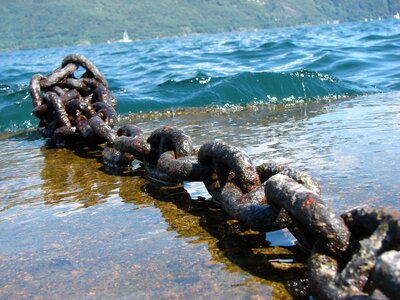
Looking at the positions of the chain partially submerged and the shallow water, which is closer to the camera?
the chain partially submerged

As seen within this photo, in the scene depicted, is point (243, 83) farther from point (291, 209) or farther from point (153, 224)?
point (291, 209)

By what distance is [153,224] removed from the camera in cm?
271

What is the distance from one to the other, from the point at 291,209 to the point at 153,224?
1.04 m

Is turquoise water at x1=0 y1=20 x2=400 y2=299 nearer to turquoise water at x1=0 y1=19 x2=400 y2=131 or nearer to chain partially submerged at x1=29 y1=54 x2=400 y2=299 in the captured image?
chain partially submerged at x1=29 y1=54 x2=400 y2=299

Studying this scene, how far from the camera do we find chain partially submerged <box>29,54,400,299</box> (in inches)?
60.9

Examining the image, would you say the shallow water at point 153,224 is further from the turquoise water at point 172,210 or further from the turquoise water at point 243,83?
the turquoise water at point 243,83

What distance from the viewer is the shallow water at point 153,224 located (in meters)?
2.04

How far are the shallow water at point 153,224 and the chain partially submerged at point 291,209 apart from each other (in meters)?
0.16

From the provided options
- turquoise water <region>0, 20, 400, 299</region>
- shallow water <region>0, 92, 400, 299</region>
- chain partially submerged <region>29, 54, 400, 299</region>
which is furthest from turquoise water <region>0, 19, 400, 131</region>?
chain partially submerged <region>29, 54, 400, 299</region>

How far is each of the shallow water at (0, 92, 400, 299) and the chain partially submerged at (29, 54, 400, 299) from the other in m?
0.16

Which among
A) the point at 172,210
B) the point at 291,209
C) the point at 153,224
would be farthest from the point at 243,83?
the point at 291,209

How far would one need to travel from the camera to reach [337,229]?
169 centimetres

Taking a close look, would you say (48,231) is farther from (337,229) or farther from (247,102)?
(247,102)

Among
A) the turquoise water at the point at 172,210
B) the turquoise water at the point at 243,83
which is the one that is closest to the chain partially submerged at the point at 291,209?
the turquoise water at the point at 172,210
